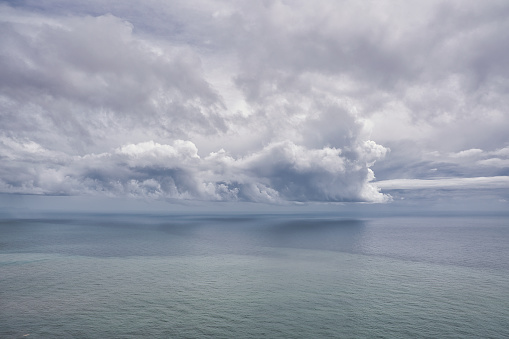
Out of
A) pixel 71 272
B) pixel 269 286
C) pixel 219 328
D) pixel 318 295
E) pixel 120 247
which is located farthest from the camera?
pixel 120 247

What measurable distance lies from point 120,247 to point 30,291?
77.6 metres

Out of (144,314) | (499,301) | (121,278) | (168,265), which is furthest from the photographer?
(168,265)

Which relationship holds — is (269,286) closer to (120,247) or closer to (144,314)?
(144,314)

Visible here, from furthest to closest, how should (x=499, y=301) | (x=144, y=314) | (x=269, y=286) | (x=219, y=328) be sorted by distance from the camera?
(x=269, y=286) < (x=499, y=301) < (x=144, y=314) < (x=219, y=328)

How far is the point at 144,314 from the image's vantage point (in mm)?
61062

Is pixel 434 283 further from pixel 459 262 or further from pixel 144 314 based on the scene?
pixel 144 314

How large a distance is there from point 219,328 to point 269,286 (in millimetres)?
27356

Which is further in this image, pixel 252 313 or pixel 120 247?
pixel 120 247

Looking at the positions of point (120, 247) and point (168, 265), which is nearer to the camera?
point (168, 265)

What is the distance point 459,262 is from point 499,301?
5090cm

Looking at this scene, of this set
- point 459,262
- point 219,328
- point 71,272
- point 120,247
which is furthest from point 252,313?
point 120,247

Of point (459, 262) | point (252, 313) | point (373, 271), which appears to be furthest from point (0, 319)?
point (459, 262)

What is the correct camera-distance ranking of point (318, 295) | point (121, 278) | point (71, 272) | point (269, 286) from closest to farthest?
point (318, 295), point (269, 286), point (121, 278), point (71, 272)

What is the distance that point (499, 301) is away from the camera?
6762cm
